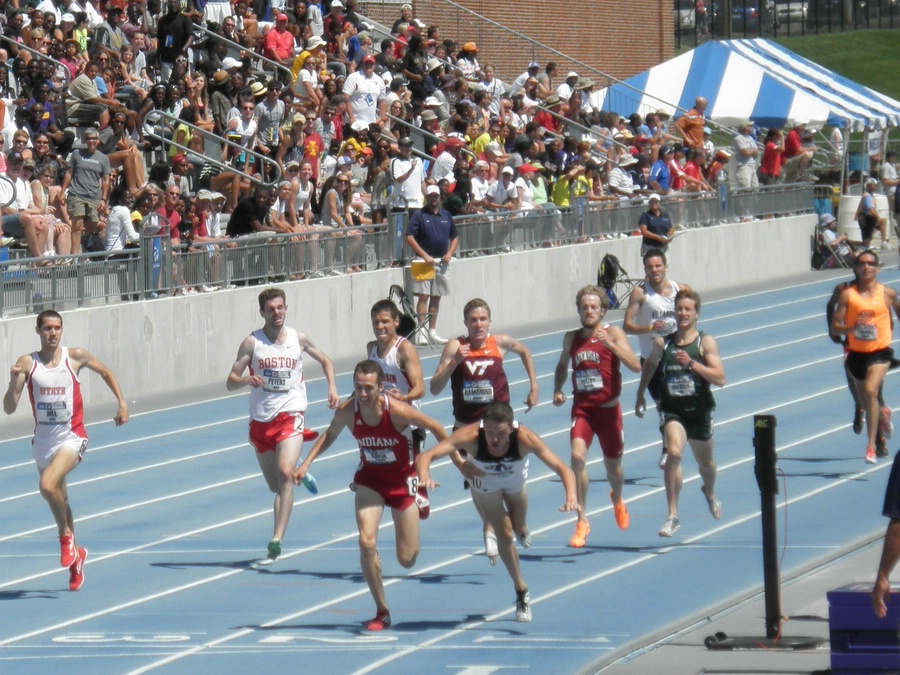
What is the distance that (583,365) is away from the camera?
1266 cm

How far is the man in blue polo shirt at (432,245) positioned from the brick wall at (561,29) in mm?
14429

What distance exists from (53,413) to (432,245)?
41.3 feet

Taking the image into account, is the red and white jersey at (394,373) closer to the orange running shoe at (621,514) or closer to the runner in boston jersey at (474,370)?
the runner in boston jersey at (474,370)

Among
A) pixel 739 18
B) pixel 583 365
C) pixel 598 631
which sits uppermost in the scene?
pixel 739 18

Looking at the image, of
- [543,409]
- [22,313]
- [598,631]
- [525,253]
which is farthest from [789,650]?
[525,253]

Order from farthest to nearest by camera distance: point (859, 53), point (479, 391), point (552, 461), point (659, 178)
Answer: point (859, 53) < point (659, 178) < point (479, 391) < point (552, 461)

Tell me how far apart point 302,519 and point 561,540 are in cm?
220

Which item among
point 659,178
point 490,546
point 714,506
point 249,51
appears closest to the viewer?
point 490,546

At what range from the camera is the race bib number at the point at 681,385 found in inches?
497

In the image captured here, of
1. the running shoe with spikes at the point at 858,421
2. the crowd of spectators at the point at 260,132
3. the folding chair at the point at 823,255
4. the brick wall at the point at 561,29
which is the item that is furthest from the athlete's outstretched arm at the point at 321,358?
the brick wall at the point at 561,29

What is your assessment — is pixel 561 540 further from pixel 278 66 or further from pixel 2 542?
pixel 278 66

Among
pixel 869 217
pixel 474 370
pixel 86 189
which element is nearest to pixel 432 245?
pixel 86 189

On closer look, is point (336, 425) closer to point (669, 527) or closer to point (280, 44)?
point (669, 527)

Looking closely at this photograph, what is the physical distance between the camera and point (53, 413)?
11.7m
